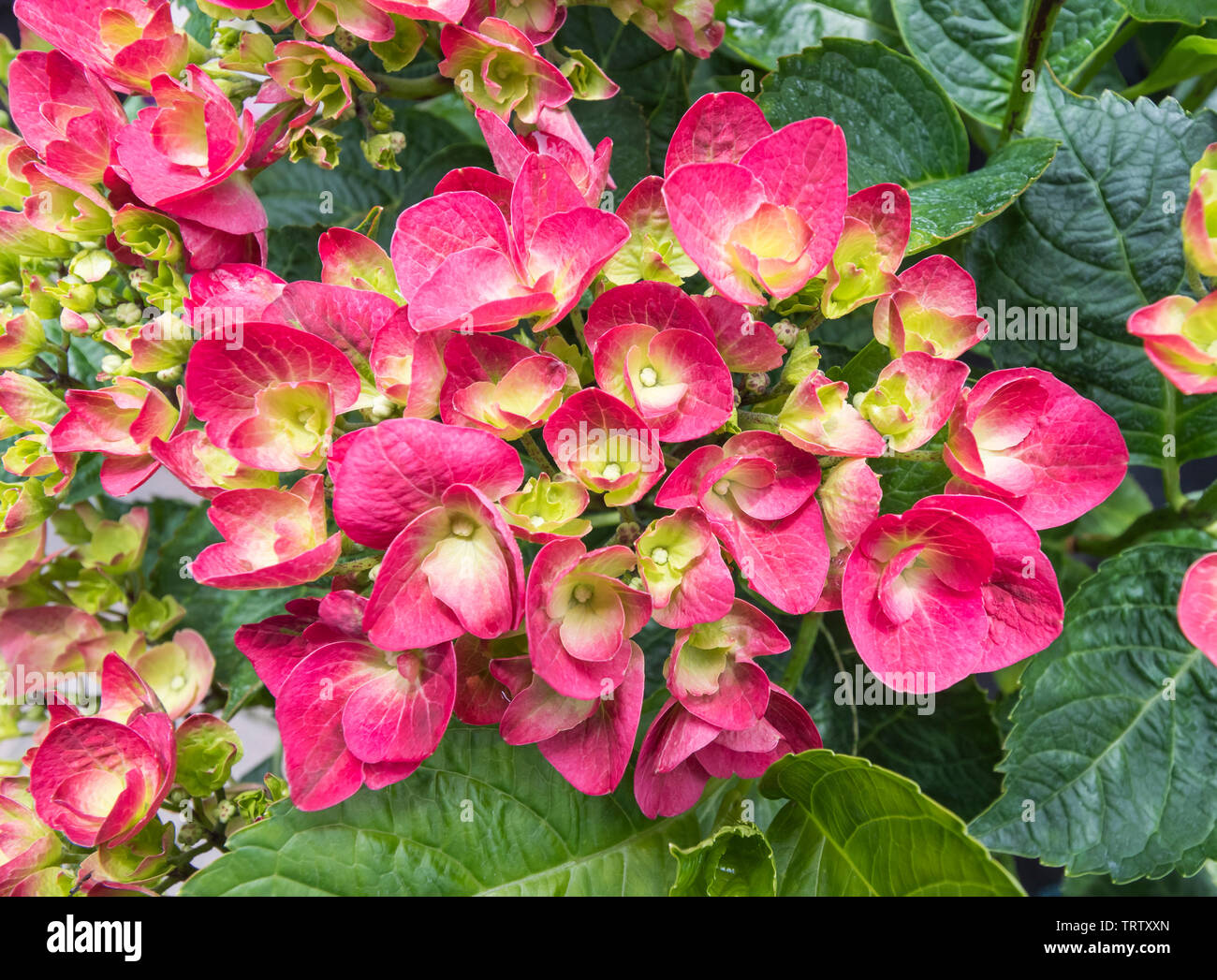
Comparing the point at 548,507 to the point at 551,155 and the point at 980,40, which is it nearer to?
the point at 551,155

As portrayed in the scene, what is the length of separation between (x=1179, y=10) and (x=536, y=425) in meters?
0.38

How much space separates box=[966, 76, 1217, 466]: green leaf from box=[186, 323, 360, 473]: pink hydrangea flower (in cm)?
34

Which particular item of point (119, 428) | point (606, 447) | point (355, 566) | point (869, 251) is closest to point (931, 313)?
point (869, 251)

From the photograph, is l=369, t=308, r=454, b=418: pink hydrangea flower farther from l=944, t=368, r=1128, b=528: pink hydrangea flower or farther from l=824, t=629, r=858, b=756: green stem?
l=824, t=629, r=858, b=756: green stem

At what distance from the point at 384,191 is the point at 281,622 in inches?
15.5

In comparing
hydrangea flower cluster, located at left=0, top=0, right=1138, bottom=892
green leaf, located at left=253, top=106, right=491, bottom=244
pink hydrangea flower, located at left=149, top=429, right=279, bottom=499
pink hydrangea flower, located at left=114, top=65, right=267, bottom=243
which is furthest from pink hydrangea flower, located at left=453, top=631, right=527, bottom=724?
green leaf, located at left=253, top=106, right=491, bottom=244

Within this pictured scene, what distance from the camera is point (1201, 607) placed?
1.20 feet

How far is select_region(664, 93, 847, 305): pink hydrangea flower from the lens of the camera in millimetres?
358

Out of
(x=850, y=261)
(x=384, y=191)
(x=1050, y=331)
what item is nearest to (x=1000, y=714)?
(x=1050, y=331)

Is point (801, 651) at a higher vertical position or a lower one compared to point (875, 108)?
lower

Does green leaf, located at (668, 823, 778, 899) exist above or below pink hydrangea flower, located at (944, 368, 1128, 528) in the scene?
below

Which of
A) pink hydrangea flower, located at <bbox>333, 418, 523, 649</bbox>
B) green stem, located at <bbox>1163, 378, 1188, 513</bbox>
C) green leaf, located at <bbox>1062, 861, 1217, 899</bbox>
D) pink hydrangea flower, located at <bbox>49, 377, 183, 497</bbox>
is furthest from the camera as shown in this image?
green leaf, located at <bbox>1062, 861, 1217, 899</bbox>

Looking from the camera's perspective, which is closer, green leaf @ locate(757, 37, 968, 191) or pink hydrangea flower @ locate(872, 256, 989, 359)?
pink hydrangea flower @ locate(872, 256, 989, 359)
